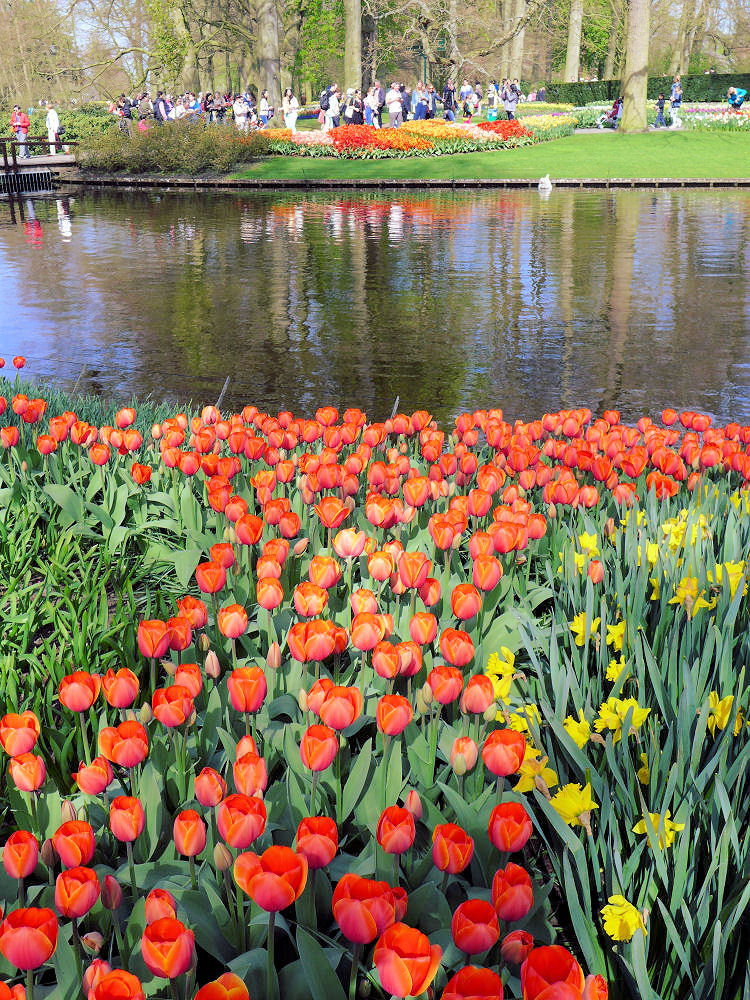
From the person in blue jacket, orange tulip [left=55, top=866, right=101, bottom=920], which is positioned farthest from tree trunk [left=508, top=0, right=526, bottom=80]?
orange tulip [left=55, top=866, right=101, bottom=920]

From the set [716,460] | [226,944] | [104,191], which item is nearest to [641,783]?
[226,944]

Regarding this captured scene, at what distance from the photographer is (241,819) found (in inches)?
54.5

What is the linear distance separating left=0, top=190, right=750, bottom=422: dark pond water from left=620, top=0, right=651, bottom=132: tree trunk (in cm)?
1243

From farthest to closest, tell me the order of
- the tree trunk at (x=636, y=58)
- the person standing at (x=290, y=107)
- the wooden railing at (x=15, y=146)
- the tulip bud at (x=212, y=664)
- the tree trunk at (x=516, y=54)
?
the tree trunk at (x=516, y=54) < the person standing at (x=290, y=107) < the tree trunk at (x=636, y=58) < the wooden railing at (x=15, y=146) < the tulip bud at (x=212, y=664)

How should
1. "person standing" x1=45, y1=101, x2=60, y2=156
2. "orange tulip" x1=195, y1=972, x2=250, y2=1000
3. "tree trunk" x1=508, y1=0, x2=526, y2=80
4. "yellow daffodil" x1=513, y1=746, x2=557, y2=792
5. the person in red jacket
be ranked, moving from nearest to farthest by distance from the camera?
"orange tulip" x1=195, y1=972, x2=250, y2=1000, "yellow daffodil" x1=513, y1=746, x2=557, y2=792, the person in red jacket, "person standing" x1=45, y1=101, x2=60, y2=156, "tree trunk" x1=508, y1=0, x2=526, y2=80

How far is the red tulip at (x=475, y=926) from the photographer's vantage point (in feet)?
3.89

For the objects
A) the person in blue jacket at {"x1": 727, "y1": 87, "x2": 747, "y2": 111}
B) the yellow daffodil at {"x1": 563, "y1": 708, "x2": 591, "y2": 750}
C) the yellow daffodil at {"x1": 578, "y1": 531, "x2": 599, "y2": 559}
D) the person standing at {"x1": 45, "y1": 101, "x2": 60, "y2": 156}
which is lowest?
the yellow daffodil at {"x1": 578, "y1": 531, "x2": 599, "y2": 559}

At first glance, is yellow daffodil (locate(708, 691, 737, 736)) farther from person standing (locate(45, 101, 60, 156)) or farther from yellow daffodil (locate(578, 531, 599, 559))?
person standing (locate(45, 101, 60, 156))

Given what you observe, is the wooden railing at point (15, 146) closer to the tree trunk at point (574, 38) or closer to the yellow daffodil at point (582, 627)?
the tree trunk at point (574, 38)

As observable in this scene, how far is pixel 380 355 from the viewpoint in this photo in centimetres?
872

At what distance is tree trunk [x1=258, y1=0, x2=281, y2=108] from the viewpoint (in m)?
33.1

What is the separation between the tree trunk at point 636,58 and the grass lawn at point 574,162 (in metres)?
1.28

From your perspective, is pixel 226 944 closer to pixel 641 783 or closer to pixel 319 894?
pixel 319 894

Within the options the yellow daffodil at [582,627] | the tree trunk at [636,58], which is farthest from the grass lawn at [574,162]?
the yellow daffodil at [582,627]
